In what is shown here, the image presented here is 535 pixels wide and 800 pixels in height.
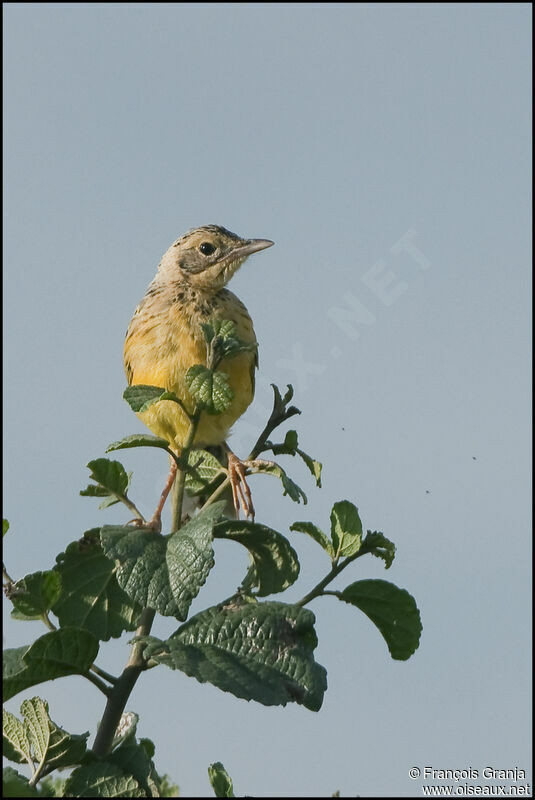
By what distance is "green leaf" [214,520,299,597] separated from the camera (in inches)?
109

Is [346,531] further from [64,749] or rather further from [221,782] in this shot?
[64,749]

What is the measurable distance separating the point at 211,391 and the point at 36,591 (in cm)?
76

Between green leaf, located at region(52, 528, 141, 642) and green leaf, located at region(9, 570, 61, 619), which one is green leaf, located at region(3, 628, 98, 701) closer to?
green leaf, located at region(9, 570, 61, 619)

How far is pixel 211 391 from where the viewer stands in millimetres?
2791

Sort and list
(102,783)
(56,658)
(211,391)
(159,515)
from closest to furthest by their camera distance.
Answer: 1. (102,783)
2. (56,658)
3. (211,391)
4. (159,515)

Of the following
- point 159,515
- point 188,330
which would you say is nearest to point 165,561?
point 159,515

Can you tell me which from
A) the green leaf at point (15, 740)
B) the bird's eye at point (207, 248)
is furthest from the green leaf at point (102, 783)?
the bird's eye at point (207, 248)

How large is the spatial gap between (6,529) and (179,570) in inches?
22.7

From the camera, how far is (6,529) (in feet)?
8.86

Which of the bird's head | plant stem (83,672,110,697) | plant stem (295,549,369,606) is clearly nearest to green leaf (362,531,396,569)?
plant stem (295,549,369,606)

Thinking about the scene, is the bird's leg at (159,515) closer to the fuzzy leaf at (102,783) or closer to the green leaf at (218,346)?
the green leaf at (218,346)

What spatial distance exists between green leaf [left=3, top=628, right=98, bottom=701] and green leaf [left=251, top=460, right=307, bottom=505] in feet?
2.49

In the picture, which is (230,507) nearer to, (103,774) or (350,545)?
(350,545)

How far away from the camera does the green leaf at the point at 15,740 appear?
2.46m
